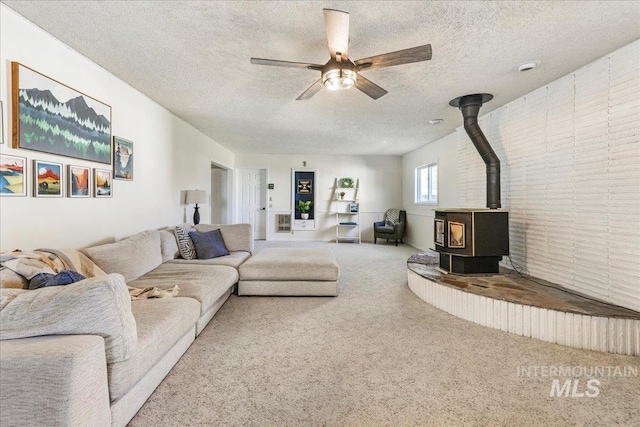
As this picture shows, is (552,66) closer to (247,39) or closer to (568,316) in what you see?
(568,316)

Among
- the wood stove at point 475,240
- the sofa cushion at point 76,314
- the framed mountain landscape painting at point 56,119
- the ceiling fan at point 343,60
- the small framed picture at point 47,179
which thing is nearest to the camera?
the sofa cushion at point 76,314

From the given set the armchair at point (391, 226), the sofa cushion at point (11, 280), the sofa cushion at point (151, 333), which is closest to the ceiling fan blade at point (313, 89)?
the sofa cushion at point (151, 333)

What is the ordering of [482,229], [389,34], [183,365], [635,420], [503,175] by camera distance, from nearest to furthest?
[635,420] < [183,365] < [389,34] < [482,229] < [503,175]

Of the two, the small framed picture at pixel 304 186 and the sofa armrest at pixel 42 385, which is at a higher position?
the small framed picture at pixel 304 186

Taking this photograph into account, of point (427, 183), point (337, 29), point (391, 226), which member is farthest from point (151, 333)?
point (391, 226)

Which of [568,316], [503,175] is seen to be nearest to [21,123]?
[568,316]

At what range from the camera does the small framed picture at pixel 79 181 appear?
2.58m

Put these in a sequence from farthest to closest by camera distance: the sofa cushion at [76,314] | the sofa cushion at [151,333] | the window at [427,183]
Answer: the window at [427,183], the sofa cushion at [151,333], the sofa cushion at [76,314]

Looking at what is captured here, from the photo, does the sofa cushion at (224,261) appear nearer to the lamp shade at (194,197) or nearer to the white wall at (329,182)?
the lamp shade at (194,197)

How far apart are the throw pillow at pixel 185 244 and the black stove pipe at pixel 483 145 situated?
3.72 metres

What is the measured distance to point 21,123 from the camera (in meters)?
2.12

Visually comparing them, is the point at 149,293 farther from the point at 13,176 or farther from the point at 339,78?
the point at 339,78

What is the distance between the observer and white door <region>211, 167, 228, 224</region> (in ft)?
26.0

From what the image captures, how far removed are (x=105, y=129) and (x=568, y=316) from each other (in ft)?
14.6
